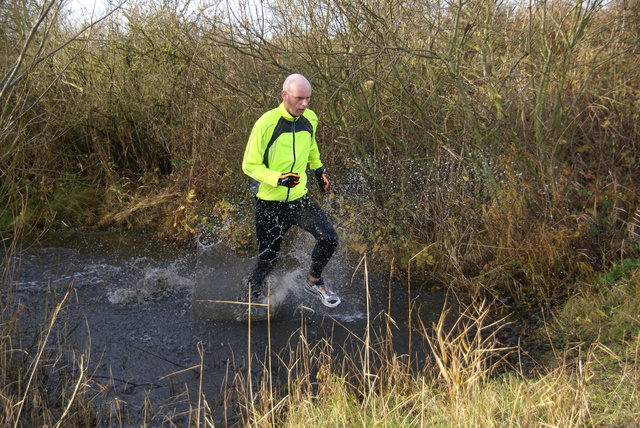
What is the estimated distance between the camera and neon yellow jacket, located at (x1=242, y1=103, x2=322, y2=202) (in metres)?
4.71

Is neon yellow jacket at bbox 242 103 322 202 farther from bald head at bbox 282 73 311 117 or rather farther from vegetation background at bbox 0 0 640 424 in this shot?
vegetation background at bbox 0 0 640 424

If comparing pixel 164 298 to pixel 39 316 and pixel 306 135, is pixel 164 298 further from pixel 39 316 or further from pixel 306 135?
pixel 306 135

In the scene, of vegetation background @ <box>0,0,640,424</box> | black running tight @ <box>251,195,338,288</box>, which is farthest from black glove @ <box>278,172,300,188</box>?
vegetation background @ <box>0,0,640,424</box>

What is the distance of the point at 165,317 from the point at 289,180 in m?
2.03

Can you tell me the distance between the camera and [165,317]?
5695 mm

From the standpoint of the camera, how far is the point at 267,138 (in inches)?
186

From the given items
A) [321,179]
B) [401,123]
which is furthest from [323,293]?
[401,123]

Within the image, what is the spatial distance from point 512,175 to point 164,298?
12.1ft

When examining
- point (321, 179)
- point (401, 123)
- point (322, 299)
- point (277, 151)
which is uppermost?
point (401, 123)

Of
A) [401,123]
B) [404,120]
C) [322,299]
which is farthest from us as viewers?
[404,120]

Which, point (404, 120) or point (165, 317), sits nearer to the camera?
point (165, 317)

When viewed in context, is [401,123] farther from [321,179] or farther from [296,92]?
[296,92]

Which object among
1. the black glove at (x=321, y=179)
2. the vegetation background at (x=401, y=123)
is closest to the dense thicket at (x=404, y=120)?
the vegetation background at (x=401, y=123)

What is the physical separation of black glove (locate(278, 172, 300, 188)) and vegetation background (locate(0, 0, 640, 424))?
1.55 meters
